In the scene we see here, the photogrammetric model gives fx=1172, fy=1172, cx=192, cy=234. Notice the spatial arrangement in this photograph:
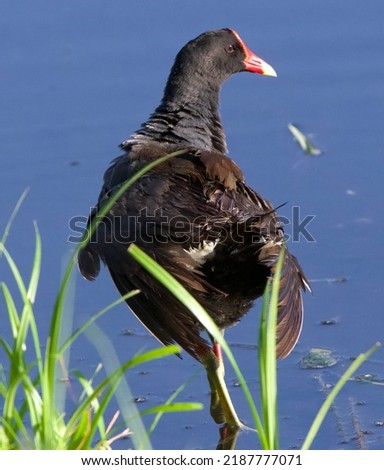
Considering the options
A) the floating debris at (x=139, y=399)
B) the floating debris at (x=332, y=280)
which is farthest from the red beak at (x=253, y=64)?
the floating debris at (x=139, y=399)

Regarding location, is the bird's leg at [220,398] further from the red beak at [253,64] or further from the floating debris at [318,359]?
the red beak at [253,64]

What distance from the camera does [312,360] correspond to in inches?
213

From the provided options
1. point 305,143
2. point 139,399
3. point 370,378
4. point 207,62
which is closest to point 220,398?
point 139,399

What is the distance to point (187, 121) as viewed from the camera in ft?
18.0

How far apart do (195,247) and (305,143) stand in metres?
2.84

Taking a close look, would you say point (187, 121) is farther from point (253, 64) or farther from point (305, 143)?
point (305, 143)

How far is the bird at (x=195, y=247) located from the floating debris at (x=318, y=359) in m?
0.43

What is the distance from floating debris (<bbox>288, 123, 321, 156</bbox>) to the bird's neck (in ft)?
5.11

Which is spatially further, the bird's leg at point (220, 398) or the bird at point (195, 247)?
the bird's leg at point (220, 398)

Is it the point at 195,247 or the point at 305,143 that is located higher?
the point at 305,143

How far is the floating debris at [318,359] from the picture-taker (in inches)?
211

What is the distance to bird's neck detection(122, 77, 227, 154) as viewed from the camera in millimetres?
5422

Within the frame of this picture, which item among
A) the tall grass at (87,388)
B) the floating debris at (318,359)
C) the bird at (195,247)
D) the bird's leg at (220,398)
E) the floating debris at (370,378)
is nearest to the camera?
the tall grass at (87,388)

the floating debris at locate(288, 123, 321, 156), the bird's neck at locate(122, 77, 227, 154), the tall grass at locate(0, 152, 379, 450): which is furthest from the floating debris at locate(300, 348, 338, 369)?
the tall grass at locate(0, 152, 379, 450)
